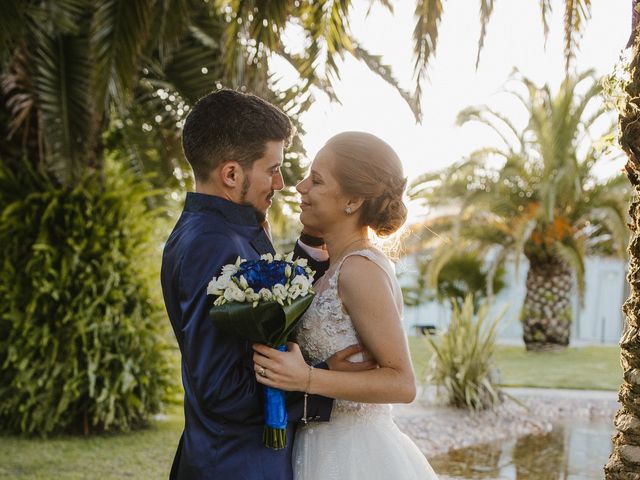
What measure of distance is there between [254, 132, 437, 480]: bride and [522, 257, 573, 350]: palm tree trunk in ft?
57.1

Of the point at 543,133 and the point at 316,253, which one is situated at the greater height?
the point at 543,133

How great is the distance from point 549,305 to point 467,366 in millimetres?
9960

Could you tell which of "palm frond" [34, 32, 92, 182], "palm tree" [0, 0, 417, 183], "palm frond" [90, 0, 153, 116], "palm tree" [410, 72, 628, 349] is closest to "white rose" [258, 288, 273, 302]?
"palm tree" [0, 0, 417, 183]

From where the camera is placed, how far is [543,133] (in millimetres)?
17672

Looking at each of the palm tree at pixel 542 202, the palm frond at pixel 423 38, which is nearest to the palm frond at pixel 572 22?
the palm frond at pixel 423 38

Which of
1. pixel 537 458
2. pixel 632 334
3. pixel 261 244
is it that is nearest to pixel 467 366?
pixel 537 458

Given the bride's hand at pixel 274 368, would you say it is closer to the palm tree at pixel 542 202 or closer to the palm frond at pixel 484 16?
the palm frond at pixel 484 16

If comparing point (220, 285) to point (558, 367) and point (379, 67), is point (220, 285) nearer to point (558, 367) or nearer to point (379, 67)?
point (379, 67)

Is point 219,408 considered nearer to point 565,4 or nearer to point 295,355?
point 295,355

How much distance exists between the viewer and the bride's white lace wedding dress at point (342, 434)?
9.37 feet

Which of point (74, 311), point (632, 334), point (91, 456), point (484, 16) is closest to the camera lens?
point (632, 334)

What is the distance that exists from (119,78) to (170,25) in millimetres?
958

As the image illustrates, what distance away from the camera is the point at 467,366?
10.4 meters

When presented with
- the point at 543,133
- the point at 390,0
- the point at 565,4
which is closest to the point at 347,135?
the point at 565,4
